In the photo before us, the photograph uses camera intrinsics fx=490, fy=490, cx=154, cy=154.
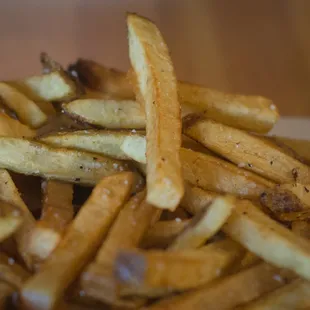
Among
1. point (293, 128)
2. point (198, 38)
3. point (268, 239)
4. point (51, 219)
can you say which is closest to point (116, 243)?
point (51, 219)

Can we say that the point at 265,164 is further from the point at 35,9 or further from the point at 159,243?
the point at 35,9

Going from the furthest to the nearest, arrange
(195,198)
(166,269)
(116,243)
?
1. (195,198)
2. (116,243)
3. (166,269)

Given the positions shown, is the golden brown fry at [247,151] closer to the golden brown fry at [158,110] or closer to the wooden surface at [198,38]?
the golden brown fry at [158,110]

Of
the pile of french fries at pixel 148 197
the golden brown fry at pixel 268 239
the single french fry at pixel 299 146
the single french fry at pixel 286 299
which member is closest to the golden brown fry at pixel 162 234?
the pile of french fries at pixel 148 197

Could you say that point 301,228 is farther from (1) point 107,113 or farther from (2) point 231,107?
(1) point 107,113

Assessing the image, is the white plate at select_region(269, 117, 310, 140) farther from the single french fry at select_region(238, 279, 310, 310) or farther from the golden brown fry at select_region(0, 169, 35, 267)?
the golden brown fry at select_region(0, 169, 35, 267)

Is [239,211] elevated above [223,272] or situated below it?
above

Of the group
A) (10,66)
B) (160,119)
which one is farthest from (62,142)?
(10,66)
